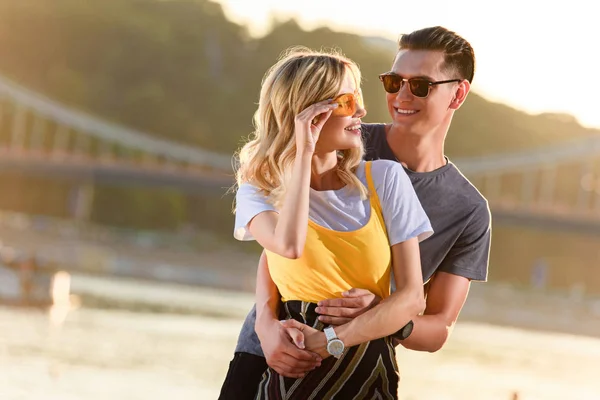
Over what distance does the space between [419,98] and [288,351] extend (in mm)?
713

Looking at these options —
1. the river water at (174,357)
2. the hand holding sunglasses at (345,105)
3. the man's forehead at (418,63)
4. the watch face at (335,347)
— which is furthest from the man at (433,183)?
the river water at (174,357)

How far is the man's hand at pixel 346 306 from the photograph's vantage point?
2.00 m

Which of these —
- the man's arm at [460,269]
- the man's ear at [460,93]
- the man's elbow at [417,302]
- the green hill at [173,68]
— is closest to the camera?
the man's elbow at [417,302]

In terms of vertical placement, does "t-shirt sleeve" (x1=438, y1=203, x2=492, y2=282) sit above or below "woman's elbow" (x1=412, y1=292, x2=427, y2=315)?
above

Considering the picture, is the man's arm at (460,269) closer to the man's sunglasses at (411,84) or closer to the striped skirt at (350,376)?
the man's sunglasses at (411,84)

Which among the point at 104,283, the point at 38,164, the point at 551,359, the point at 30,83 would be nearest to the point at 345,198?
the point at 551,359

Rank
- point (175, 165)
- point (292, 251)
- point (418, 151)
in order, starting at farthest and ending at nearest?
point (175, 165), point (418, 151), point (292, 251)

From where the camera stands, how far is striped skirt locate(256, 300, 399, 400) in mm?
2004

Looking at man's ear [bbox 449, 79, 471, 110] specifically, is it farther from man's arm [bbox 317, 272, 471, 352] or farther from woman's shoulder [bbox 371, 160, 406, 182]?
woman's shoulder [bbox 371, 160, 406, 182]

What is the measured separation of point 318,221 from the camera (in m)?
2.01

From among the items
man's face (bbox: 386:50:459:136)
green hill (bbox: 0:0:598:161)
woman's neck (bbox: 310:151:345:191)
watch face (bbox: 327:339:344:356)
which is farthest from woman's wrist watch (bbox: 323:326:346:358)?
green hill (bbox: 0:0:598:161)

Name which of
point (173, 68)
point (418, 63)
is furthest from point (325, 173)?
point (173, 68)

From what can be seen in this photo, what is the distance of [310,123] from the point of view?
2.01 m

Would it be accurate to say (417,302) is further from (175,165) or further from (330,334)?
(175,165)
